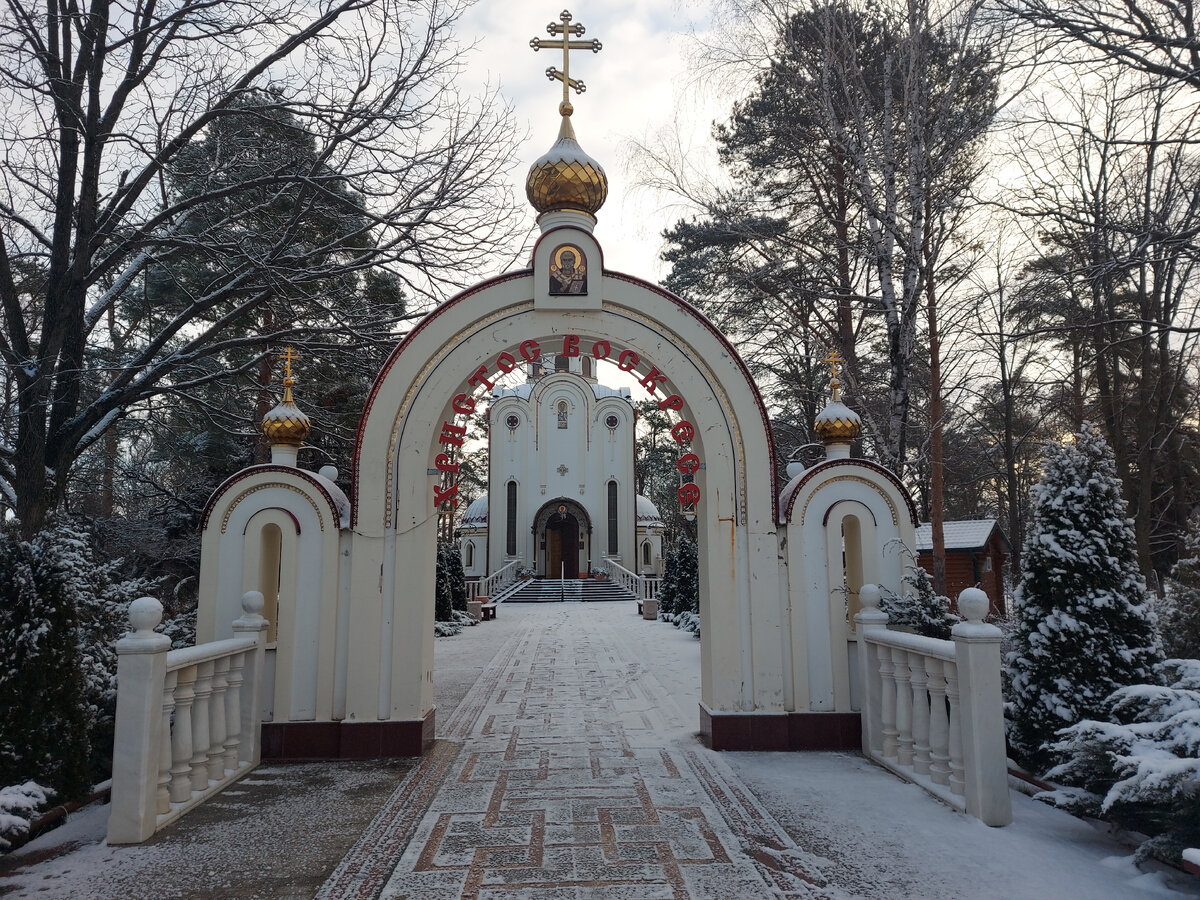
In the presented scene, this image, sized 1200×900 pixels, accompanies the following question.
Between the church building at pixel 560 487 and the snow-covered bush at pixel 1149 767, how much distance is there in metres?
30.8

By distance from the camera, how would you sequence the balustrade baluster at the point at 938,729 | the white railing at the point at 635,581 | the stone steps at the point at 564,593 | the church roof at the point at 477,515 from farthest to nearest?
the church roof at the point at 477,515
the stone steps at the point at 564,593
the white railing at the point at 635,581
the balustrade baluster at the point at 938,729

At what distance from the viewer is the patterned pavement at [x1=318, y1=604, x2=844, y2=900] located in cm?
412

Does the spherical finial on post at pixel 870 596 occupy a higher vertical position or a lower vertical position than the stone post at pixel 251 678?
higher

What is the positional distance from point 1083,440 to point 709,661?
3590mm

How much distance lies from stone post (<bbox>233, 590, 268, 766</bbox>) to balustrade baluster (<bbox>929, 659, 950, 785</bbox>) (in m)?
5.30

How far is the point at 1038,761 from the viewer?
5.88m

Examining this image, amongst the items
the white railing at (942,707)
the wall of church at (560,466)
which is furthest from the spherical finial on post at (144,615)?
the wall of church at (560,466)

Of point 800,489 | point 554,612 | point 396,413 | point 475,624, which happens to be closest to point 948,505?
point 554,612

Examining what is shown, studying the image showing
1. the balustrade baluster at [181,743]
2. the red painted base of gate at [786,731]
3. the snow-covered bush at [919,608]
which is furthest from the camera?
the red painted base of gate at [786,731]

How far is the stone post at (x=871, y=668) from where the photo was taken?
648 centimetres

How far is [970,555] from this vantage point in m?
18.6

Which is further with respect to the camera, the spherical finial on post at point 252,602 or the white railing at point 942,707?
the spherical finial on post at point 252,602

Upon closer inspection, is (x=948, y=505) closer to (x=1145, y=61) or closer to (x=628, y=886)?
(x=1145, y=61)

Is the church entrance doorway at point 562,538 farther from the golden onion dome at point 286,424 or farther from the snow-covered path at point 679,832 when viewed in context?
the golden onion dome at point 286,424
